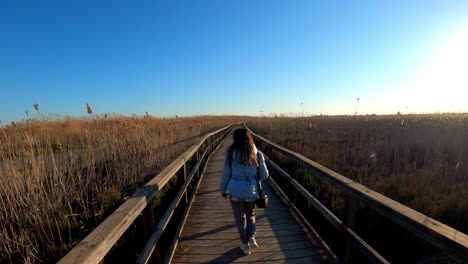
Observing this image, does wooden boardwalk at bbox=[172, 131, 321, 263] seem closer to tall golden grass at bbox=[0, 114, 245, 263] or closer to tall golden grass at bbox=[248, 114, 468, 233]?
tall golden grass at bbox=[248, 114, 468, 233]

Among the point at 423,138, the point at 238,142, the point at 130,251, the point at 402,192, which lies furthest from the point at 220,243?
the point at 423,138

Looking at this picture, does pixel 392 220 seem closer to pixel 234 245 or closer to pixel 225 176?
pixel 225 176

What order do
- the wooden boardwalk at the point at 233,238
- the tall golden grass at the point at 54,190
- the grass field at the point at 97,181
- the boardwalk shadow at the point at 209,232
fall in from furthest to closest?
the boardwalk shadow at the point at 209,232 → the wooden boardwalk at the point at 233,238 → the grass field at the point at 97,181 → the tall golden grass at the point at 54,190

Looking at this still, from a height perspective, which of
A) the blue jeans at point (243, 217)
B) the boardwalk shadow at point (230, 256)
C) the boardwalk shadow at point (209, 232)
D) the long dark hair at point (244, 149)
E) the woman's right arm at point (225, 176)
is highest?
the long dark hair at point (244, 149)

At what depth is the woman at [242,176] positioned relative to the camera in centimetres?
320

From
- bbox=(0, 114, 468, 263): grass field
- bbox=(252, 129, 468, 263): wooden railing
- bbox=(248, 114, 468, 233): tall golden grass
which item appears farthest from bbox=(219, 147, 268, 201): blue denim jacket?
bbox=(248, 114, 468, 233): tall golden grass

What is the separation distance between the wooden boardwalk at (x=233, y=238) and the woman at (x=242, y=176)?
254 millimetres

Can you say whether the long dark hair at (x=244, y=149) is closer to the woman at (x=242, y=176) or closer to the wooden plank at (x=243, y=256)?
the woman at (x=242, y=176)

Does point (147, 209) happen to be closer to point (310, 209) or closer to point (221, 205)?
point (221, 205)

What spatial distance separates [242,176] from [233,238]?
1.11m

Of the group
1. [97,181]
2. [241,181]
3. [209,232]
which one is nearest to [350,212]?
[241,181]

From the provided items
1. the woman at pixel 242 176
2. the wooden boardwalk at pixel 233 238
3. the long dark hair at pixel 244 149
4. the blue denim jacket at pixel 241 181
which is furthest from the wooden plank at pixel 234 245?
the long dark hair at pixel 244 149

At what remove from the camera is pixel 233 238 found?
12.4 feet

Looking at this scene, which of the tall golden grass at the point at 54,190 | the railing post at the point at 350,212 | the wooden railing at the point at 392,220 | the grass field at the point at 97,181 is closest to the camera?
the wooden railing at the point at 392,220
